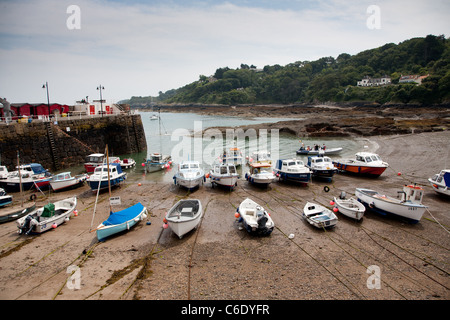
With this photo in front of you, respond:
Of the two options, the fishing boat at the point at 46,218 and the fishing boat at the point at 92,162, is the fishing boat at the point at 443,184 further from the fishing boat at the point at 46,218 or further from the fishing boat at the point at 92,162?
the fishing boat at the point at 92,162

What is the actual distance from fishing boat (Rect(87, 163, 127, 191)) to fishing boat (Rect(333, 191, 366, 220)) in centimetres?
1687

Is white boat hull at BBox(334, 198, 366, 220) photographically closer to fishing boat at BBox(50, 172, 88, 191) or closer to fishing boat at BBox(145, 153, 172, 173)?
fishing boat at BBox(145, 153, 172, 173)

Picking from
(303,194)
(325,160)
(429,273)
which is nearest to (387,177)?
(325,160)

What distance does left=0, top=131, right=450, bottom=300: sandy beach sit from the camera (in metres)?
9.70

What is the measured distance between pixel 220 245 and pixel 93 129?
107 ft

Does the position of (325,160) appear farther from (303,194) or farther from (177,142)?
(177,142)

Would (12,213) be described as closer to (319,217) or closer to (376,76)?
(319,217)

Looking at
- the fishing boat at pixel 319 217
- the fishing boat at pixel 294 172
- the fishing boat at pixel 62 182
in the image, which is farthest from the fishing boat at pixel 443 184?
the fishing boat at pixel 62 182

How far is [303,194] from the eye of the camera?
2095 centimetres

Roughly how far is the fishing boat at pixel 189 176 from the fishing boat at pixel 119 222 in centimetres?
591

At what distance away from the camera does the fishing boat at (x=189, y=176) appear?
21.4m

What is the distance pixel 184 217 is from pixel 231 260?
12.7 feet

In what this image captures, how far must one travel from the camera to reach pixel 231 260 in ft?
38.5

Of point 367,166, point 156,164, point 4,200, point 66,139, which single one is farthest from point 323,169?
point 66,139
